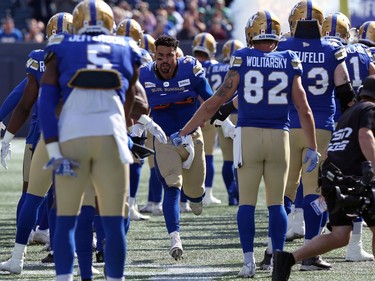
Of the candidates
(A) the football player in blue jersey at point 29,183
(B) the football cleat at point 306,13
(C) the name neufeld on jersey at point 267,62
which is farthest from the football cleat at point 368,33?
(A) the football player in blue jersey at point 29,183

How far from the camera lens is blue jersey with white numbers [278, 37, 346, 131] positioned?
28.0 ft

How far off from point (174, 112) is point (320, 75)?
122 cm

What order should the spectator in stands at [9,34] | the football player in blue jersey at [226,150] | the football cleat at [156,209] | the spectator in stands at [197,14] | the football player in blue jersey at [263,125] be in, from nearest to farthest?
the football player in blue jersey at [263,125]
the football cleat at [156,209]
the football player in blue jersey at [226,150]
the spectator in stands at [197,14]
the spectator in stands at [9,34]

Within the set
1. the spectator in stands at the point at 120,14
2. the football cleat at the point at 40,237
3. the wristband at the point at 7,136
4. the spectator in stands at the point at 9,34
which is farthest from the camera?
the spectator in stands at the point at 9,34

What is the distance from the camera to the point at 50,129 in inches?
240

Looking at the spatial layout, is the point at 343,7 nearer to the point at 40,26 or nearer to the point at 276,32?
the point at 276,32

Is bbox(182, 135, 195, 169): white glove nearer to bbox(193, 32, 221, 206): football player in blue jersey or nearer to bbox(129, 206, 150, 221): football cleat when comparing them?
bbox(129, 206, 150, 221): football cleat

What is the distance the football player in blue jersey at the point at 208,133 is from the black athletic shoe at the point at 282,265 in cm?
569

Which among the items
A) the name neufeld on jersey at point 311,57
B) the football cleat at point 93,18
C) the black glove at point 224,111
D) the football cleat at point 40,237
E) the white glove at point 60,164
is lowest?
the football cleat at point 40,237

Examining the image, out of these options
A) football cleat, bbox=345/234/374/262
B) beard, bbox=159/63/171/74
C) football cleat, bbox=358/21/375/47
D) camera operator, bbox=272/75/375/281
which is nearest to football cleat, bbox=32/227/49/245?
beard, bbox=159/63/171/74

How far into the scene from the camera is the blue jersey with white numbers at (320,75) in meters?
8.52

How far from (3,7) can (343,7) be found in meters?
11.9

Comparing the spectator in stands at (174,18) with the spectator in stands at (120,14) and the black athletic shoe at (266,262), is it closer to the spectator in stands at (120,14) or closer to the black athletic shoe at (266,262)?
the spectator in stands at (120,14)

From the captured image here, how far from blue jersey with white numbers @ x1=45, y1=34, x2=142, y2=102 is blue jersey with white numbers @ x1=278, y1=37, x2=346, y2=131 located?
2.61 meters
